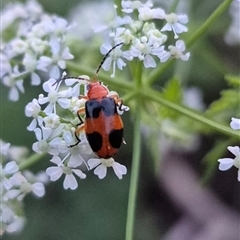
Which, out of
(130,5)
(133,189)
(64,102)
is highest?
(130,5)

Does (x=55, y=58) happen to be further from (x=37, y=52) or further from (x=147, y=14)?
(x=147, y=14)

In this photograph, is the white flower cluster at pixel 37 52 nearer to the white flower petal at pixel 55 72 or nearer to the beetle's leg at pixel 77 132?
the white flower petal at pixel 55 72

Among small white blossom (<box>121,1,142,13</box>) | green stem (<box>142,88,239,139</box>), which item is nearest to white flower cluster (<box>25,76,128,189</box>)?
green stem (<box>142,88,239,139</box>)

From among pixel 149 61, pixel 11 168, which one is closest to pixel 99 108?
pixel 149 61

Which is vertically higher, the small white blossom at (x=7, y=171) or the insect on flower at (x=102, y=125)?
the insect on flower at (x=102, y=125)

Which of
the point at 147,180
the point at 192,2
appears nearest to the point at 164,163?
the point at 147,180

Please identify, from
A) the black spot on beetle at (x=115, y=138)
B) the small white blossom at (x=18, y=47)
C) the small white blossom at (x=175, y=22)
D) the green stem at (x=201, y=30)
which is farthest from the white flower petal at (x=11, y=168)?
the small white blossom at (x=175, y=22)

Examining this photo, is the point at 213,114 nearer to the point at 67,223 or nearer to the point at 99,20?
the point at 99,20
